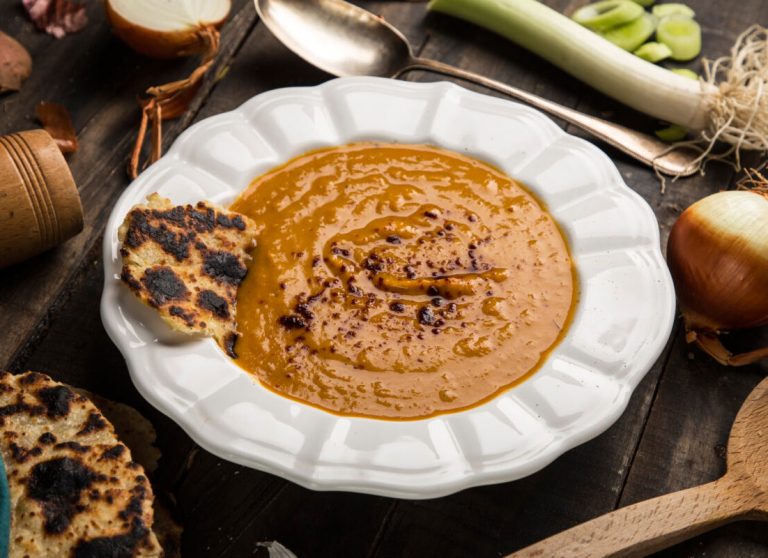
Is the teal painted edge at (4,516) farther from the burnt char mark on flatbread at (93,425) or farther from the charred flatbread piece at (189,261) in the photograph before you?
the charred flatbread piece at (189,261)

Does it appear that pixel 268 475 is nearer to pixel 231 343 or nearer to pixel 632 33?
pixel 231 343

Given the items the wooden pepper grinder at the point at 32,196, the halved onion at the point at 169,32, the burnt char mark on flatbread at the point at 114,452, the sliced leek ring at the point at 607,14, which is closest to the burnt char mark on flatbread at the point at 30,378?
the burnt char mark on flatbread at the point at 114,452

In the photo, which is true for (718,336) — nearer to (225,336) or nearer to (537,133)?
(537,133)

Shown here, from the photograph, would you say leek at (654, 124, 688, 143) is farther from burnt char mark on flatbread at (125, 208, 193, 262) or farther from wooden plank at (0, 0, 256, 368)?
burnt char mark on flatbread at (125, 208, 193, 262)

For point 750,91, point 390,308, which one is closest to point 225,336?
point 390,308

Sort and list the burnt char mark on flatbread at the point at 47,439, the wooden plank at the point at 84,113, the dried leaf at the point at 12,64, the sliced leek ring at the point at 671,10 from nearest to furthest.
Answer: the burnt char mark on flatbread at the point at 47,439
the wooden plank at the point at 84,113
the dried leaf at the point at 12,64
the sliced leek ring at the point at 671,10

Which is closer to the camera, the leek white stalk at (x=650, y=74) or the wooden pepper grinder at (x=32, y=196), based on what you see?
the wooden pepper grinder at (x=32, y=196)
